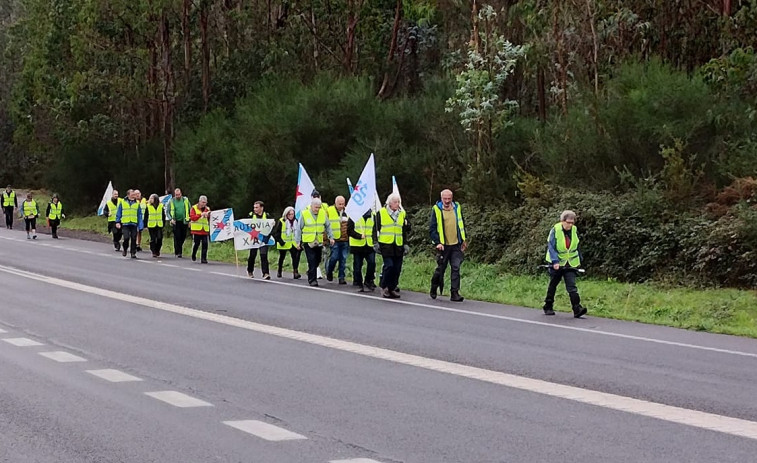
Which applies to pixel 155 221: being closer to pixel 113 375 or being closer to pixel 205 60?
pixel 205 60

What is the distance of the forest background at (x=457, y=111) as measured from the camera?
22.2 m

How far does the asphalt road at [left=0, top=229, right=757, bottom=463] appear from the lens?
7.79 meters

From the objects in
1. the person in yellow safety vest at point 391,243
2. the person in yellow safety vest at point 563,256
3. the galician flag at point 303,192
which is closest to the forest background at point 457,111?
the galician flag at point 303,192

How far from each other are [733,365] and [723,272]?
8212 millimetres

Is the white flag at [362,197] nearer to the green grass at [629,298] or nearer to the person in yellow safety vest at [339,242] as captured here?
the person in yellow safety vest at [339,242]

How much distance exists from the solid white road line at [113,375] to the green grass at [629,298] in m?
8.28

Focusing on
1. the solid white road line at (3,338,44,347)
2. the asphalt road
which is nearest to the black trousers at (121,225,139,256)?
the asphalt road

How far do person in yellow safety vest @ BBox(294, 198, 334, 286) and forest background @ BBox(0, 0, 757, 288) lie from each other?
4.21 metres

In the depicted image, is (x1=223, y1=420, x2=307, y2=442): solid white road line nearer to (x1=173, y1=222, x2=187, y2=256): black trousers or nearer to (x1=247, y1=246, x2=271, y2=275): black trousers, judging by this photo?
(x1=247, y1=246, x2=271, y2=275): black trousers

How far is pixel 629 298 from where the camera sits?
1898 cm

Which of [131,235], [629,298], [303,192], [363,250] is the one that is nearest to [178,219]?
[131,235]

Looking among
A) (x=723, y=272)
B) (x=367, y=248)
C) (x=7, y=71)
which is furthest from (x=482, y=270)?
(x=7, y=71)

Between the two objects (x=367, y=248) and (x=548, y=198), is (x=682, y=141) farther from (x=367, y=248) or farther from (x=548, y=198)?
(x=367, y=248)

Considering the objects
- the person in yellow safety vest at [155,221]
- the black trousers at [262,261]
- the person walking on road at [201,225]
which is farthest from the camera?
the person in yellow safety vest at [155,221]
